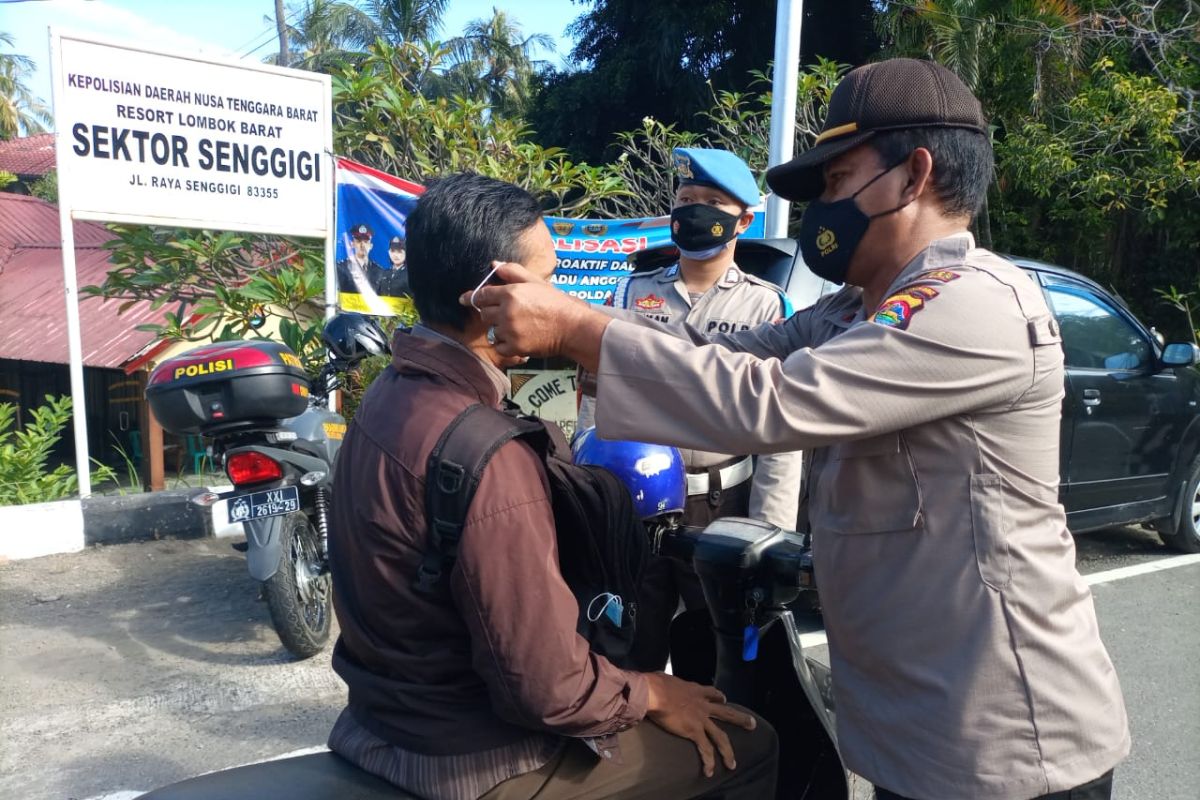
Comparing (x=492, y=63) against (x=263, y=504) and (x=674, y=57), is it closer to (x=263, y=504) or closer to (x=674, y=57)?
(x=674, y=57)

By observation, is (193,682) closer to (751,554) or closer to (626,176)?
(751,554)

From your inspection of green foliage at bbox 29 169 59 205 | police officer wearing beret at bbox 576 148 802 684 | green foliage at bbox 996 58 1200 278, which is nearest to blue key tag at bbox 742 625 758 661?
police officer wearing beret at bbox 576 148 802 684

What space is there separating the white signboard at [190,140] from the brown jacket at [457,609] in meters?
4.85

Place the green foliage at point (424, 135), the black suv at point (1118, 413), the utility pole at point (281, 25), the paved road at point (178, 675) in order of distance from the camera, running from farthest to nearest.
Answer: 1. the utility pole at point (281, 25)
2. the green foliage at point (424, 135)
3. the black suv at point (1118, 413)
4. the paved road at point (178, 675)

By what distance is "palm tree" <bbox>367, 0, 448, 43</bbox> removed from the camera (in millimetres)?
27500

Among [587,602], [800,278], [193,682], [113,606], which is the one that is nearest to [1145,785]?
[800,278]

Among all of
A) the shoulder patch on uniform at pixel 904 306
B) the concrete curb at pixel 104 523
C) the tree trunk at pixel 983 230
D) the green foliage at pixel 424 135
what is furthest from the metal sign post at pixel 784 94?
the shoulder patch on uniform at pixel 904 306

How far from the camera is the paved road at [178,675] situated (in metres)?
3.19

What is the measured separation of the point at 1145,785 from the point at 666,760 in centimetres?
231

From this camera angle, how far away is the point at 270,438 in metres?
4.04

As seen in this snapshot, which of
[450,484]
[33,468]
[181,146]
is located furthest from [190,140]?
[450,484]

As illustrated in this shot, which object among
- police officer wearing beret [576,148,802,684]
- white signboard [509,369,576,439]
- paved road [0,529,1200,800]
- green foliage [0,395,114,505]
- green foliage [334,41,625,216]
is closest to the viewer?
police officer wearing beret [576,148,802,684]

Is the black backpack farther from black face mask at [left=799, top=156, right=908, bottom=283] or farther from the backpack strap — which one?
black face mask at [left=799, top=156, right=908, bottom=283]

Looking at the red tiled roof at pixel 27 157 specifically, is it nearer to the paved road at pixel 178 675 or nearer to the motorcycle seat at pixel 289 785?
the paved road at pixel 178 675
